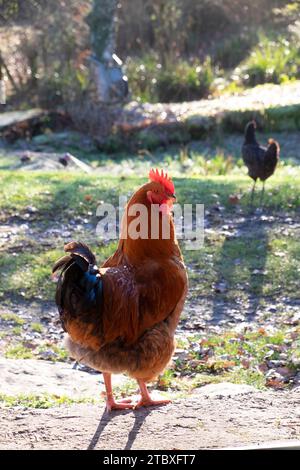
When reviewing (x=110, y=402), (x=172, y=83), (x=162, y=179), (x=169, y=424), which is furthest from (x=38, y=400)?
(x=172, y=83)

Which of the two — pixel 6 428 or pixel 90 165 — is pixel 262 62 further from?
pixel 6 428

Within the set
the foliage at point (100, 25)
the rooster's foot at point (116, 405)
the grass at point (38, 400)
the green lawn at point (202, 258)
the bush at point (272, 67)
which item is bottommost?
the grass at point (38, 400)

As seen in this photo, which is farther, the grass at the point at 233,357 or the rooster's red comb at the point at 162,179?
the grass at the point at 233,357

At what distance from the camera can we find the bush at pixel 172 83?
2152 cm

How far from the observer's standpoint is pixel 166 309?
19.3ft

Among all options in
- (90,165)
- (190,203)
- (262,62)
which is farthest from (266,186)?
(262,62)

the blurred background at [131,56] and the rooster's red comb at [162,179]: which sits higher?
the blurred background at [131,56]

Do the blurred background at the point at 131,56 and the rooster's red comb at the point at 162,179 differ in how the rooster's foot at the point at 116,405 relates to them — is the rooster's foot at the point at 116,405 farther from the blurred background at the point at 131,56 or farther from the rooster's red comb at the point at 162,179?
the blurred background at the point at 131,56

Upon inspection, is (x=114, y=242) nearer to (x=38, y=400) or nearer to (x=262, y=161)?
(x=262, y=161)

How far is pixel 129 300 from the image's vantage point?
5676 mm

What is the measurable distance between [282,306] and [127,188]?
413 centimetres

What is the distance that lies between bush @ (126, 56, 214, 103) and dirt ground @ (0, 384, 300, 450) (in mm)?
15978

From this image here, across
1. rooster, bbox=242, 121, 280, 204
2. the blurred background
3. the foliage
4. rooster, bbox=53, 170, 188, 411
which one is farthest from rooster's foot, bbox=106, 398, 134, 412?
the foliage

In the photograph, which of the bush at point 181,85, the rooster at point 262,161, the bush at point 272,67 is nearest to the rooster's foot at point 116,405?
the rooster at point 262,161
